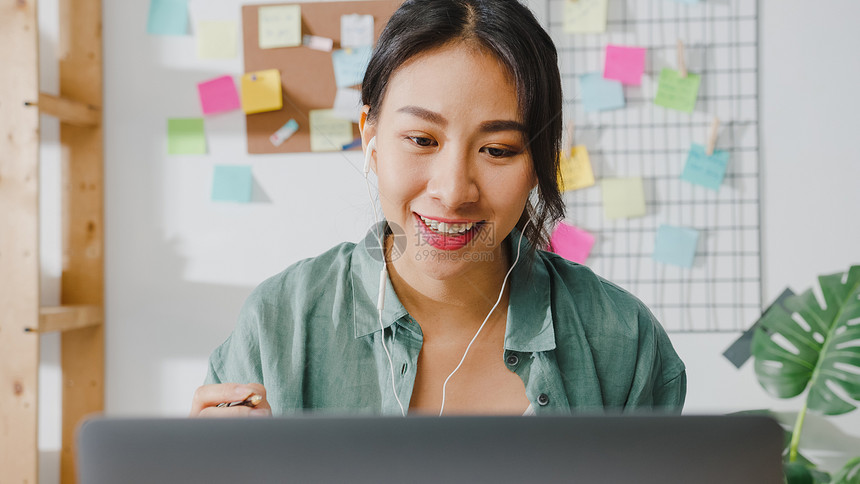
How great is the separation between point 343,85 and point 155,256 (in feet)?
1.98

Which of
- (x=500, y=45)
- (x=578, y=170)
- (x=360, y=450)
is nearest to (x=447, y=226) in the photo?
(x=500, y=45)

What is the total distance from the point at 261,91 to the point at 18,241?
Answer: 1.95 ft

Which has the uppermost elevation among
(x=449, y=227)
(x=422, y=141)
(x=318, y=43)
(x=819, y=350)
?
(x=318, y=43)

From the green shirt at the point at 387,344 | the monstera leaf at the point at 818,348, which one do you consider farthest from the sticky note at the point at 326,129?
the monstera leaf at the point at 818,348

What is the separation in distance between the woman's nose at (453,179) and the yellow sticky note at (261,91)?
2.92ft

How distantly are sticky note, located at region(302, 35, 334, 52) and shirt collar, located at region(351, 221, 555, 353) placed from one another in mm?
797

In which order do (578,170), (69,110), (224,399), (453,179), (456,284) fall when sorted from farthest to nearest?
(578,170) → (69,110) → (456,284) → (453,179) → (224,399)

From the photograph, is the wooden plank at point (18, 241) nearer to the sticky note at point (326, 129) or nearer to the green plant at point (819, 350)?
the sticky note at point (326, 129)

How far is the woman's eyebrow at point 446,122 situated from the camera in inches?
31.3

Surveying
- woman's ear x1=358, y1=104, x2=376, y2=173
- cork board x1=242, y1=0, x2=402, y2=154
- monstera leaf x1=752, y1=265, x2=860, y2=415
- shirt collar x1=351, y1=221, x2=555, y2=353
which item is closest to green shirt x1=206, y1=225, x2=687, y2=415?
shirt collar x1=351, y1=221, x2=555, y2=353

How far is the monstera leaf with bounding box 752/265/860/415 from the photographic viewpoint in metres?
1.29

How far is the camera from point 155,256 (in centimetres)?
166

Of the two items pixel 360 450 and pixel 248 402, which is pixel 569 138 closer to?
pixel 248 402

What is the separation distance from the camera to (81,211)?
1620 millimetres
